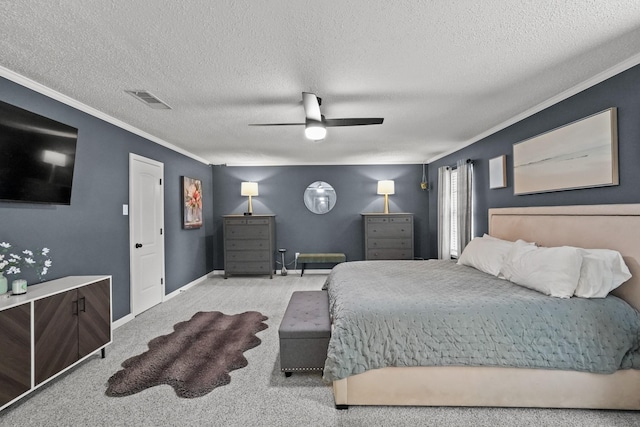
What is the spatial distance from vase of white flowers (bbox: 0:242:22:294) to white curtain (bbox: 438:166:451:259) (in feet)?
18.7

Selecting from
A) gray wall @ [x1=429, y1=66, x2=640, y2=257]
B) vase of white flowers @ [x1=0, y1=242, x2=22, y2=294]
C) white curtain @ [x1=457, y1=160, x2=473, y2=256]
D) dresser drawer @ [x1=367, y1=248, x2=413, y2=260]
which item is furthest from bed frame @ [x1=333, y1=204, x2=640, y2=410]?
dresser drawer @ [x1=367, y1=248, x2=413, y2=260]

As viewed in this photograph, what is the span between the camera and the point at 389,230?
6129mm

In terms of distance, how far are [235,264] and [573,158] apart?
18.0 ft

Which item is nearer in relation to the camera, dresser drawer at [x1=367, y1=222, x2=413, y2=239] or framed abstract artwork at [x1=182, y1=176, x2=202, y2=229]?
framed abstract artwork at [x1=182, y1=176, x2=202, y2=229]

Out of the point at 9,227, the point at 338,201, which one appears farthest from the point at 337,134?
the point at 9,227

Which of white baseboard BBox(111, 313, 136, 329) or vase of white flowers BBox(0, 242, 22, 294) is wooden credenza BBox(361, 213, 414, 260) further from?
vase of white flowers BBox(0, 242, 22, 294)

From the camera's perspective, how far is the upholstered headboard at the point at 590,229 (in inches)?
87.2

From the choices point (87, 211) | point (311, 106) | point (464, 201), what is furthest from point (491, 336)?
point (87, 211)

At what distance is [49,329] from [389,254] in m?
5.21

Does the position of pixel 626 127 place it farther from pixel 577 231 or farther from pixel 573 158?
pixel 577 231

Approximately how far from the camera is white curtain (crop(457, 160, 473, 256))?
4645 mm

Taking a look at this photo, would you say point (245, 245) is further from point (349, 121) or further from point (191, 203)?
point (349, 121)

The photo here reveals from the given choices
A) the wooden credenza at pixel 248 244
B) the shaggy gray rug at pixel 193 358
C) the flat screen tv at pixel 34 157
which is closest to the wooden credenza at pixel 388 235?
the wooden credenza at pixel 248 244

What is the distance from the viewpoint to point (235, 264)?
6.07 meters
